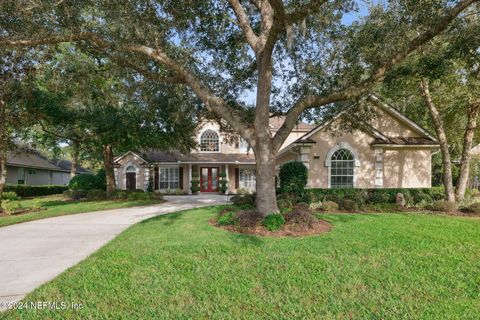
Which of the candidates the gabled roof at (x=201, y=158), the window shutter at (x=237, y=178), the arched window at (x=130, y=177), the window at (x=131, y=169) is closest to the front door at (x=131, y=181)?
the arched window at (x=130, y=177)

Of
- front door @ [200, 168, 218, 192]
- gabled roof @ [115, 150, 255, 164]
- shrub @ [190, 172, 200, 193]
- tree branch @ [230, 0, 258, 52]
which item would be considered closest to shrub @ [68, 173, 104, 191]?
gabled roof @ [115, 150, 255, 164]

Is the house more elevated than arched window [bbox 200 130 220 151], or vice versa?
arched window [bbox 200 130 220 151]

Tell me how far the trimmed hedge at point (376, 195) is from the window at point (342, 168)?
2046 mm

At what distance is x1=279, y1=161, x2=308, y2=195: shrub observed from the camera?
13328mm

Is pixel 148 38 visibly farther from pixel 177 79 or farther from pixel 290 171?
pixel 290 171

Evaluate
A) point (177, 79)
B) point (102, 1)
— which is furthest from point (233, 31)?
point (102, 1)

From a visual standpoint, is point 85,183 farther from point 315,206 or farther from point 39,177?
point 315,206

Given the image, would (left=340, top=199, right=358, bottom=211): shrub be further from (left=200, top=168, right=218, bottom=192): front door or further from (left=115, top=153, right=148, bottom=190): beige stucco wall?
(left=115, top=153, right=148, bottom=190): beige stucco wall

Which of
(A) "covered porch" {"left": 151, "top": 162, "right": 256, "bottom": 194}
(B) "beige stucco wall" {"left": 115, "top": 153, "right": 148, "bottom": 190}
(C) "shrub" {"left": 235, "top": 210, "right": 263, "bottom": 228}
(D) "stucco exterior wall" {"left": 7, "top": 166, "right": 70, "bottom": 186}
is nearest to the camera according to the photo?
(C) "shrub" {"left": 235, "top": 210, "right": 263, "bottom": 228}

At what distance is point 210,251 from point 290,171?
8.57 meters

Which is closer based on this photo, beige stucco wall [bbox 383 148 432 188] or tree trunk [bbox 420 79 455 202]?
tree trunk [bbox 420 79 455 202]

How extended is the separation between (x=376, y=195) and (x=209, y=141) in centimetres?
1578

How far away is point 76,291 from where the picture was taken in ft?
13.2

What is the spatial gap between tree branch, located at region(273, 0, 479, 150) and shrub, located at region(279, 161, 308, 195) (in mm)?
5189
